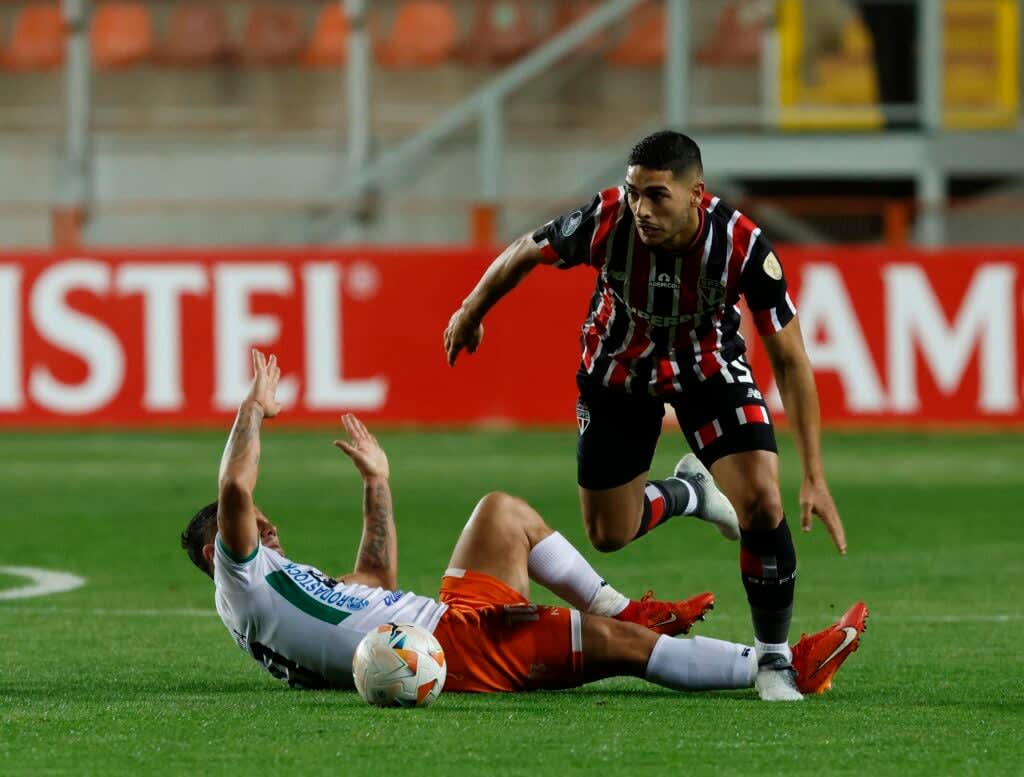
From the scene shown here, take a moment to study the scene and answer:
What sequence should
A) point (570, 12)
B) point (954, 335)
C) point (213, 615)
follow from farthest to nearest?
point (570, 12) → point (954, 335) → point (213, 615)

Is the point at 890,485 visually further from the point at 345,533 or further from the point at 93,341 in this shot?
the point at 93,341

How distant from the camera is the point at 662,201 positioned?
6.46 metres

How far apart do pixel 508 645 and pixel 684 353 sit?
4.01ft

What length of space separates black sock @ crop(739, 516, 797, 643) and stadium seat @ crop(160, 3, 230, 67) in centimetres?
1991

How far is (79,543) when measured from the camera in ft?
37.3

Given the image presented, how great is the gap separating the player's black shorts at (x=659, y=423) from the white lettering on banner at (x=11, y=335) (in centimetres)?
1253

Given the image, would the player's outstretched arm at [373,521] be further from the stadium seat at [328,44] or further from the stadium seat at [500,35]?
the stadium seat at [328,44]

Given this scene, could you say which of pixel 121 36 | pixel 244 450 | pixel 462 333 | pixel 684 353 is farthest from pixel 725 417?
pixel 121 36

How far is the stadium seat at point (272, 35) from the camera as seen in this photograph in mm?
25500

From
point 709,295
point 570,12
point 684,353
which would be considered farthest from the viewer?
point 570,12

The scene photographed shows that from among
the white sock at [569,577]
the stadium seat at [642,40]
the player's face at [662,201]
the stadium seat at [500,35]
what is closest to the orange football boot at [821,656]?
the white sock at [569,577]

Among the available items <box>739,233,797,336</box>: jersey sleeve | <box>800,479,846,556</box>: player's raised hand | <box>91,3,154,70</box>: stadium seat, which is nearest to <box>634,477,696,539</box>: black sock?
<box>739,233,797,336</box>: jersey sleeve

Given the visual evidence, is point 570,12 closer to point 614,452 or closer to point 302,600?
point 614,452

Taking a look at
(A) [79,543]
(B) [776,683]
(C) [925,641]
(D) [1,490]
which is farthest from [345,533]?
(B) [776,683]
